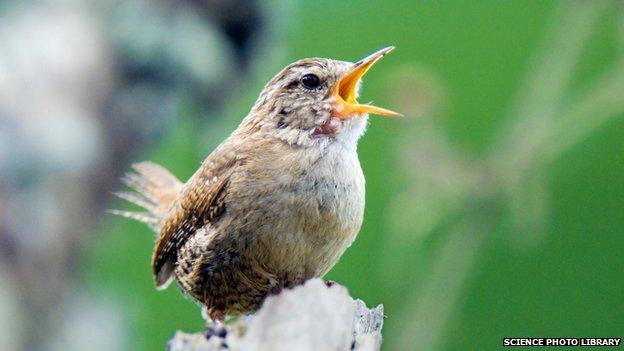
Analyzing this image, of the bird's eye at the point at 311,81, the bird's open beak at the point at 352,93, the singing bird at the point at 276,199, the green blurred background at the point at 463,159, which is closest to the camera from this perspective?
the singing bird at the point at 276,199

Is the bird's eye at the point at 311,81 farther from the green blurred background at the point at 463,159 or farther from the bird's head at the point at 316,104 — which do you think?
the green blurred background at the point at 463,159

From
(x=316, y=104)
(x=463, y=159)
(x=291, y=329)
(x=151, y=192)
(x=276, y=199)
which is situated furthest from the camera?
(x=463, y=159)

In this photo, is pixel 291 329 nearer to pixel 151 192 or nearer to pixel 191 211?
pixel 191 211

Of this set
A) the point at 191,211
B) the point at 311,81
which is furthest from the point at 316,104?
the point at 191,211

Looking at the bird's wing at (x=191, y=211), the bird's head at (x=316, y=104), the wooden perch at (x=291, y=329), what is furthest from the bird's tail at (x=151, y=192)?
the wooden perch at (x=291, y=329)

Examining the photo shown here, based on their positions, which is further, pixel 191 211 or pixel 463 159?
pixel 463 159

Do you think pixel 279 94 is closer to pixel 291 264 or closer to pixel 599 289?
pixel 291 264

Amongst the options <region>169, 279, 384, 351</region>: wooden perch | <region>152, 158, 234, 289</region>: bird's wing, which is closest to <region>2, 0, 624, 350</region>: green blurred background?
<region>152, 158, 234, 289</region>: bird's wing
